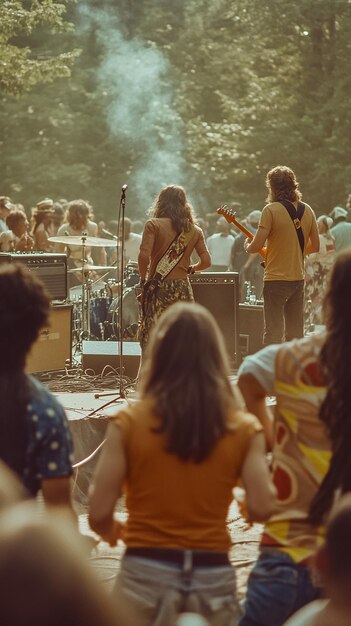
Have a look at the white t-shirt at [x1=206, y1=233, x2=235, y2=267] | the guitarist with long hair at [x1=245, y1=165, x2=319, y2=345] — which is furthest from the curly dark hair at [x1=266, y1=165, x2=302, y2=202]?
the white t-shirt at [x1=206, y1=233, x2=235, y2=267]

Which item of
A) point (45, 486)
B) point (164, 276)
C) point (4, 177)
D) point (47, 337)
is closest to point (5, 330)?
point (45, 486)

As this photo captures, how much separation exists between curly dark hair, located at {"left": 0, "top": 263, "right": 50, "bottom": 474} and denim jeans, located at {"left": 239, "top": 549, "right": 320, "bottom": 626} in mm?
653

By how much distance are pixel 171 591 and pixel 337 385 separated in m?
0.63

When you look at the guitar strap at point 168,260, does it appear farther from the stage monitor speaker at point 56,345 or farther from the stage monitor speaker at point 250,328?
the stage monitor speaker at point 250,328

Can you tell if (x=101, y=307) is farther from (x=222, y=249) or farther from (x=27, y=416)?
(x=27, y=416)

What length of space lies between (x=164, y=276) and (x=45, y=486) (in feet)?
20.6

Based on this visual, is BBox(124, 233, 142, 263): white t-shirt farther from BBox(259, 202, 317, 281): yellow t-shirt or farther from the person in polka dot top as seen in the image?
the person in polka dot top

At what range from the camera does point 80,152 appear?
127 feet

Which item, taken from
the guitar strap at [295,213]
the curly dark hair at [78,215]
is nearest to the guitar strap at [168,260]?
the guitar strap at [295,213]

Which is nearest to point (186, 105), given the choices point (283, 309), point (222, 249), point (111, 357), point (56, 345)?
point (222, 249)

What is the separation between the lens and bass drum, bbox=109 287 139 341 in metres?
13.9

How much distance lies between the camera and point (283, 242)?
1002 centimetres

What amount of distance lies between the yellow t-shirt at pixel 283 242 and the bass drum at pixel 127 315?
390 cm

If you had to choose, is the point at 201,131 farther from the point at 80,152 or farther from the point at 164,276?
the point at 164,276
